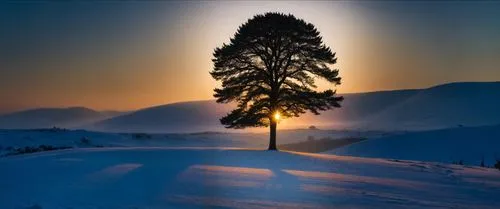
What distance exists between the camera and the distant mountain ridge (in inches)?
4301

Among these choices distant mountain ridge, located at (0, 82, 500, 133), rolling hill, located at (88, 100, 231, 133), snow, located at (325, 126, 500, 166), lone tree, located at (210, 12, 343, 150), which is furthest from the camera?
rolling hill, located at (88, 100, 231, 133)

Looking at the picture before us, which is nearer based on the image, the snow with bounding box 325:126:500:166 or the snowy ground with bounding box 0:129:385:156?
the snow with bounding box 325:126:500:166

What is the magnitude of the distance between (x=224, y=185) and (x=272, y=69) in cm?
1625

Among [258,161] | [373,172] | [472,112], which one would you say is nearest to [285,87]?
[258,161]

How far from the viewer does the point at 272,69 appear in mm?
29719

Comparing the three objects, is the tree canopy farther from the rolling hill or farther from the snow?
the rolling hill

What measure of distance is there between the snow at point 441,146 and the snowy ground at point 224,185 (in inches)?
552

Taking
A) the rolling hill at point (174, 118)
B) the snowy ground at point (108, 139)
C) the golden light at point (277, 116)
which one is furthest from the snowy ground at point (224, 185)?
the rolling hill at point (174, 118)

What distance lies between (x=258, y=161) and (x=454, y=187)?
28.1 ft

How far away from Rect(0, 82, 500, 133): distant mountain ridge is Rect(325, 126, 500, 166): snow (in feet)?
A: 199

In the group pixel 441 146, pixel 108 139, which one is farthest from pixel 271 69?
pixel 108 139

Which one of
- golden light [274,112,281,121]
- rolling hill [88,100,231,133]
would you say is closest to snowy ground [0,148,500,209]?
golden light [274,112,281,121]

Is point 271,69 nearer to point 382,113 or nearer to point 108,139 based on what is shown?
point 108,139

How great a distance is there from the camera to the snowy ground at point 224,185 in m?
12.0
